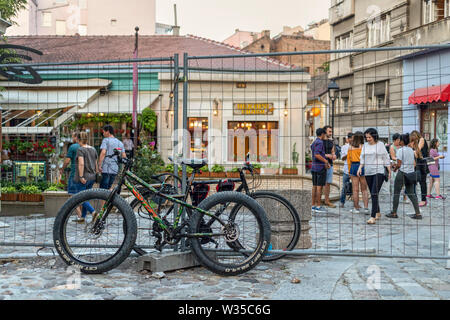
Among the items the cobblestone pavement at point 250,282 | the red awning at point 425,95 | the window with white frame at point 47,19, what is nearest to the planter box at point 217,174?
the cobblestone pavement at point 250,282

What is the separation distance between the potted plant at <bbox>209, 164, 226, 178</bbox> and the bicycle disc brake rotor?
127cm

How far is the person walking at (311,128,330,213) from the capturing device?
1120cm

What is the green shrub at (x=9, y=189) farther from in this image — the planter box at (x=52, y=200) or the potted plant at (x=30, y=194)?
the planter box at (x=52, y=200)

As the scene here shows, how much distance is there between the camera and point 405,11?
27312 mm

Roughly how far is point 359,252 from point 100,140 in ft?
18.9

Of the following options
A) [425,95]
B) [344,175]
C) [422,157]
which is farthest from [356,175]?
[425,95]

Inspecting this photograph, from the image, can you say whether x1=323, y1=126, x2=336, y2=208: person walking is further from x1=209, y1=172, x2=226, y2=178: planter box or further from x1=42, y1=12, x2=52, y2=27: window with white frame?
x1=42, y1=12, x2=52, y2=27: window with white frame

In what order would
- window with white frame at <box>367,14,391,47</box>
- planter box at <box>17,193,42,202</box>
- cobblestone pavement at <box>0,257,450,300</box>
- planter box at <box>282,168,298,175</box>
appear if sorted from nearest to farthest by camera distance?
1. cobblestone pavement at <box>0,257,450,300</box>
2. planter box at <box>282,168,298,175</box>
3. planter box at <box>17,193,42,202</box>
4. window with white frame at <box>367,14,391,47</box>

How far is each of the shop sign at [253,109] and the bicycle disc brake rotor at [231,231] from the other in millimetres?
1847

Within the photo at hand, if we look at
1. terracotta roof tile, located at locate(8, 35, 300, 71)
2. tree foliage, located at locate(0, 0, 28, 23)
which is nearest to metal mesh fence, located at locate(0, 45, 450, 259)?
tree foliage, located at locate(0, 0, 28, 23)

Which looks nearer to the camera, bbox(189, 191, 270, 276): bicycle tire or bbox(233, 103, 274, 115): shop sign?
bbox(189, 191, 270, 276): bicycle tire

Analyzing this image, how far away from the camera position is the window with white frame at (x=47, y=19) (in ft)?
168
